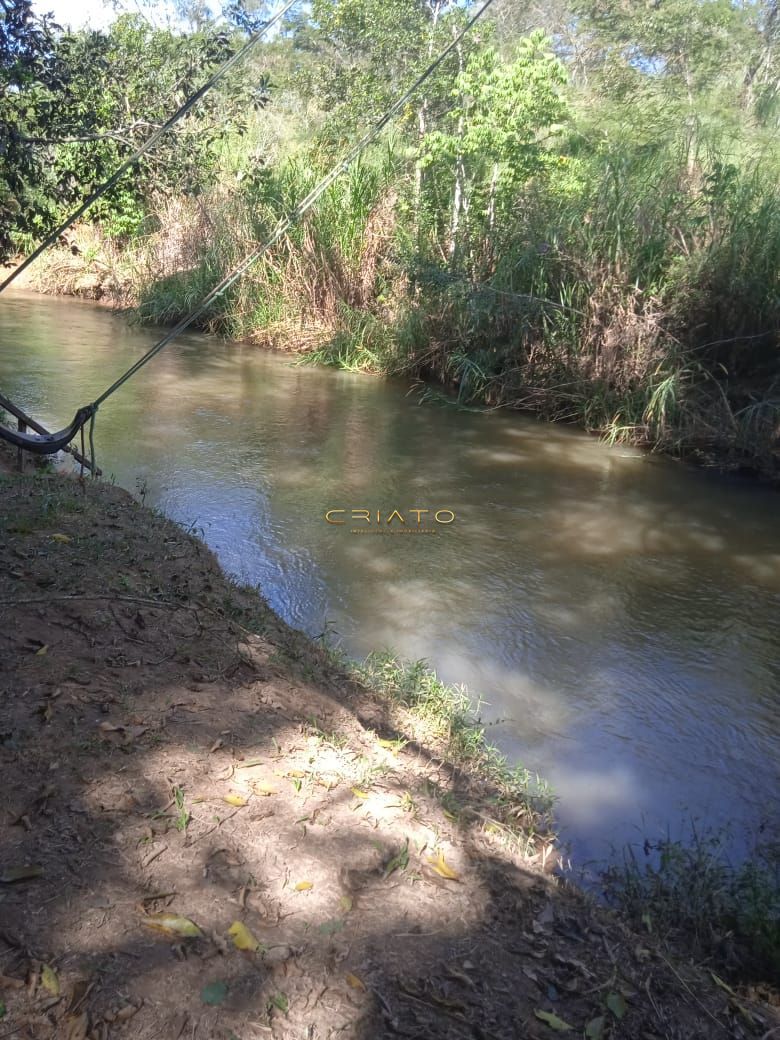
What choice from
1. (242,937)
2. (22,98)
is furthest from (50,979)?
(22,98)

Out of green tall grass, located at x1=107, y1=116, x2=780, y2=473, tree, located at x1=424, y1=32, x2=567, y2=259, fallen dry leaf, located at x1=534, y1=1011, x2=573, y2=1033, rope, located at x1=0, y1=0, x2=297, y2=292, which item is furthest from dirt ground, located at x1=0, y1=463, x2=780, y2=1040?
tree, located at x1=424, y1=32, x2=567, y2=259

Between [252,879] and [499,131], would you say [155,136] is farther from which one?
[499,131]

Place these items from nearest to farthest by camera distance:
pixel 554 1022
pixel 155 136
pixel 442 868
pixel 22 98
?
1. pixel 554 1022
2. pixel 442 868
3. pixel 155 136
4. pixel 22 98

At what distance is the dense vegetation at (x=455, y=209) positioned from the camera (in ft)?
17.0

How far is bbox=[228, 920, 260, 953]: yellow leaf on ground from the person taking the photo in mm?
1748

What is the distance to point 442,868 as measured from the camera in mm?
2125

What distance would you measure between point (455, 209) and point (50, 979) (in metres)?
9.35

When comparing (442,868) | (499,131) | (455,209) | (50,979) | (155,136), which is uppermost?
(499,131)

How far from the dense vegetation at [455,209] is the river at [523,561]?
0.67 m

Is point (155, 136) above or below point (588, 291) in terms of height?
above

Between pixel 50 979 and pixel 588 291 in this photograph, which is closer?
pixel 50 979

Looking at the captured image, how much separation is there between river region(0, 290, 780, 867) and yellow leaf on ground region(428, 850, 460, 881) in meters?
0.79

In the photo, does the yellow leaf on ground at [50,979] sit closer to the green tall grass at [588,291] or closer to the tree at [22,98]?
the tree at [22,98]

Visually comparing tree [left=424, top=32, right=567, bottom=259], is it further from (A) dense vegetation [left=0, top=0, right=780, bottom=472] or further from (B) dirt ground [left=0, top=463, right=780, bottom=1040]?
(B) dirt ground [left=0, top=463, right=780, bottom=1040]
